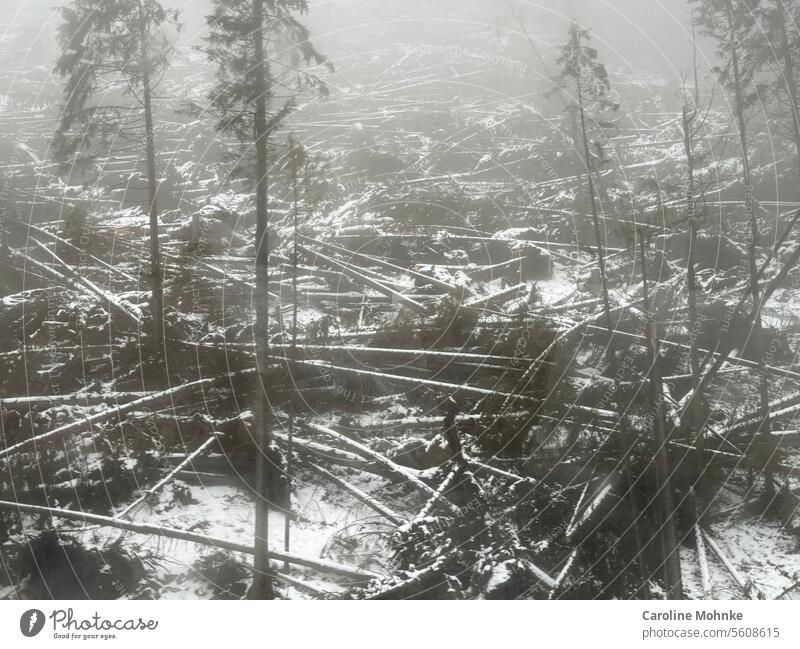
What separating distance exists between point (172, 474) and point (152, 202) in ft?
5.90

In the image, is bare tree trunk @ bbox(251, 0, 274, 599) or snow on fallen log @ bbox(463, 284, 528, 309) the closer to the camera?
bare tree trunk @ bbox(251, 0, 274, 599)

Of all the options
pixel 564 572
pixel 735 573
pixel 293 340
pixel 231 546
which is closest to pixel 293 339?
pixel 293 340

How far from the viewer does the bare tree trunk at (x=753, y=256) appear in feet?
Result: 10.5

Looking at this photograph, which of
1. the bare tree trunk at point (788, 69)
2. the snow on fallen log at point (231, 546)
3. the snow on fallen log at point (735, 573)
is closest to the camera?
the snow on fallen log at point (231, 546)

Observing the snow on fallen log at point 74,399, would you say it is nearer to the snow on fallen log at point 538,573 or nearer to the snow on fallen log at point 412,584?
the snow on fallen log at point 412,584

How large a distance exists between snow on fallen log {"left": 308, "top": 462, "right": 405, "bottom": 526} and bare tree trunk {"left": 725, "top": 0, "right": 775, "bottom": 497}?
8.14ft

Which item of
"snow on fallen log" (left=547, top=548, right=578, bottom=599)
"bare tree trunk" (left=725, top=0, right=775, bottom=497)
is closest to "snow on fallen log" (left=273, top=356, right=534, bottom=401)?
"snow on fallen log" (left=547, top=548, right=578, bottom=599)

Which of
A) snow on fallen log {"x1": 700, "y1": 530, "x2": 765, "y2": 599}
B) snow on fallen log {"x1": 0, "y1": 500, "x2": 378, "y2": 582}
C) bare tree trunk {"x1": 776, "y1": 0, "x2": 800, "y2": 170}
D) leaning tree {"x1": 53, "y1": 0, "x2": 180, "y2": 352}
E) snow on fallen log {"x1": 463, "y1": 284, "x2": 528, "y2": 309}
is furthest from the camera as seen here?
bare tree trunk {"x1": 776, "y1": 0, "x2": 800, "y2": 170}

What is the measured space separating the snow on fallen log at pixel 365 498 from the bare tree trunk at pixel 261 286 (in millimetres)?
377

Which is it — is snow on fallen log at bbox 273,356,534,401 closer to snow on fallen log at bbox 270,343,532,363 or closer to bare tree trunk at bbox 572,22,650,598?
snow on fallen log at bbox 270,343,532,363

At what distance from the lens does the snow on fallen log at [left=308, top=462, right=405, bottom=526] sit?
2.93 metres

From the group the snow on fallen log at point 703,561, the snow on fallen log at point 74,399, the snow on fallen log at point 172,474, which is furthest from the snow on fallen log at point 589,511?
the snow on fallen log at point 74,399

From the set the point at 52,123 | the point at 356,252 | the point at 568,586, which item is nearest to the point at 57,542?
the point at 356,252

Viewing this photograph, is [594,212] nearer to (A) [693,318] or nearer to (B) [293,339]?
(A) [693,318]
